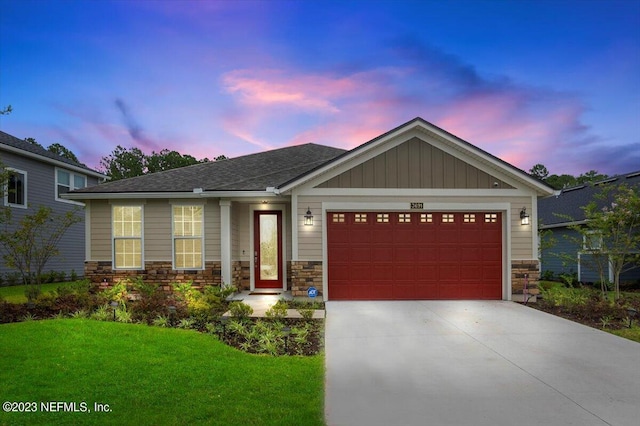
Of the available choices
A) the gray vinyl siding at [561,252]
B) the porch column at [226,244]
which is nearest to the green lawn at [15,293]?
the porch column at [226,244]

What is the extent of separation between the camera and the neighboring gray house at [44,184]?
44.3ft

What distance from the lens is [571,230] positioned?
15.6 metres

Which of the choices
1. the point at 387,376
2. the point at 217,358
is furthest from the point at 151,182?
the point at 387,376

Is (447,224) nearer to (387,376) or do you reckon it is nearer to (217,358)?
(387,376)

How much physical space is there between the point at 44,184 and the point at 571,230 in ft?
73.4

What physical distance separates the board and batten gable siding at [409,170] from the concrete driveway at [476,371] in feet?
11.2

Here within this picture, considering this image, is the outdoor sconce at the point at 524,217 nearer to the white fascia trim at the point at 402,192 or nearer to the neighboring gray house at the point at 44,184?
the white fascia trim at the point at 402,192

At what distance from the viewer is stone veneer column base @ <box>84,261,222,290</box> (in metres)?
10.3

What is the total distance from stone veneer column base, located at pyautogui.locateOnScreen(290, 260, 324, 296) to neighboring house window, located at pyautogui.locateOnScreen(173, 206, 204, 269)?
285cm

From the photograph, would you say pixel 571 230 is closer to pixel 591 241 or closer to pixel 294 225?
pixel 591 241

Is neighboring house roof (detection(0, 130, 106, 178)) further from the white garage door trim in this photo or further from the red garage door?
the red garage door

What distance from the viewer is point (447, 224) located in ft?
31.9

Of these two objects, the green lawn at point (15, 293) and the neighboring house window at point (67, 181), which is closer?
the green lawn at point (15, 293)

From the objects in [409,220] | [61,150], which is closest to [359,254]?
[409,220]
